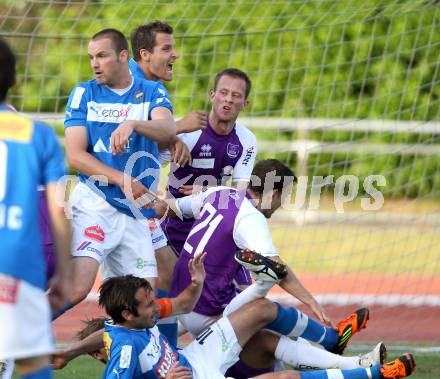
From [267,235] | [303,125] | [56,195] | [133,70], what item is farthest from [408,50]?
[56,195]

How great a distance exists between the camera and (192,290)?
520 cm

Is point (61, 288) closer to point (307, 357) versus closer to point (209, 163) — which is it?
point (307, 357)

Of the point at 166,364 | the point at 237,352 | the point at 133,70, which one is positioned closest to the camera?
the point at 166,364

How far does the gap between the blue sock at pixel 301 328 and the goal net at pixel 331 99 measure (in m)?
2.29

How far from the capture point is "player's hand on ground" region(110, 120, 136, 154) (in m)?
4.96

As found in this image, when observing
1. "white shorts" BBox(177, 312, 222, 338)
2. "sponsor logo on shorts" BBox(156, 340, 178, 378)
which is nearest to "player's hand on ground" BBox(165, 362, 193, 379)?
"sponsor logo on shorts" BBox(156, 340, 178, 378)

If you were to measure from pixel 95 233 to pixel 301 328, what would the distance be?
1.24 m

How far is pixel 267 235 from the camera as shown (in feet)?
17.4

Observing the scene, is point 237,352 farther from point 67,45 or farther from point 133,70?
point 67,45

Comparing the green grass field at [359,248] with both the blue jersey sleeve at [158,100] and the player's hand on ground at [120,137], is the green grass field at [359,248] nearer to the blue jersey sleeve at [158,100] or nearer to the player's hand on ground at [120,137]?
the blue jersey sleeve at [158,100]

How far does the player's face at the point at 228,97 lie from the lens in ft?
20.3

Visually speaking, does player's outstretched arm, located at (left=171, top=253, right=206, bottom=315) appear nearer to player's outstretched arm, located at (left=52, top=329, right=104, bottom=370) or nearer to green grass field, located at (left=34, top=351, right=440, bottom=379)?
player's outstretched arm, located at (left=52, top=329, right=104, bottom=370)

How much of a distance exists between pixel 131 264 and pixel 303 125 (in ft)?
18.3

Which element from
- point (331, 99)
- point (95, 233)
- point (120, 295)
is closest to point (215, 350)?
point (120, 295)
